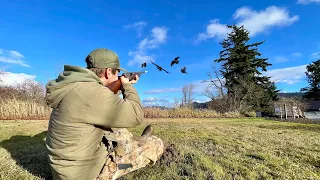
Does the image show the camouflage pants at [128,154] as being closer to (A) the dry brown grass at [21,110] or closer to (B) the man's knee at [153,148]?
(B) the man's knee at [153,148]

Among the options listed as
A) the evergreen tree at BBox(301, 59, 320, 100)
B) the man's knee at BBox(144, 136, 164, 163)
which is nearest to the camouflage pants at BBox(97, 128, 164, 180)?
the man's knee at BBox(144, 136, 164, 163)

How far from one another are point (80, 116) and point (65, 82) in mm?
321

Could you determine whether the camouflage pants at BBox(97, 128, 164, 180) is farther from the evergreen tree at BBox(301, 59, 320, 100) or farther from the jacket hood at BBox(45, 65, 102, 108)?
the evergreen tree at BBox(301, 59, 320, 100)

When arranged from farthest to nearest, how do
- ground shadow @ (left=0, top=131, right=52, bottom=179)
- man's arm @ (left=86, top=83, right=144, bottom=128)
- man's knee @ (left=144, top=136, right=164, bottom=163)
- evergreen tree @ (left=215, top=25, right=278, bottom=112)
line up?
evergreen tree @ (left=215, top=25, right=278, bottom=112)
ground shadow @ (left=0, top=131, right=52, bottom=179)
man's knee @ (left=144, top=136, right=164, bottom=163)
man's arm @ (left=86, top=83, right=144, bottom=128)

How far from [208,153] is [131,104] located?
2741 millimetres

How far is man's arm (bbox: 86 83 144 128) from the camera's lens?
6.86ft

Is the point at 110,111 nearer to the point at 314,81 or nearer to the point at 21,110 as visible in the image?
the point at 21,110

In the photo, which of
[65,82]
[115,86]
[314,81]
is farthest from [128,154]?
[314,81]

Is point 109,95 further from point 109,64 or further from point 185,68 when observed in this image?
point 185,68

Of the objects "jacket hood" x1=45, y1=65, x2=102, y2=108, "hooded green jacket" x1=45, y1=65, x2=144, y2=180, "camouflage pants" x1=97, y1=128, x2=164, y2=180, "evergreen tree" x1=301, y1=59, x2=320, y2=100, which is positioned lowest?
"camouflage pants" x1=97, y1=128, x2=164, y2=180

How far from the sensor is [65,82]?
2.15m

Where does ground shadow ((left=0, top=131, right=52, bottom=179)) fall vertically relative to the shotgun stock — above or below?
below

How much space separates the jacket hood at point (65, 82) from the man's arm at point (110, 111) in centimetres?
19

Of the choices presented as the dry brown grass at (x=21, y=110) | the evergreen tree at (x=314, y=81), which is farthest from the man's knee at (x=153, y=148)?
the evergreen tree at (x=314, y=81)
